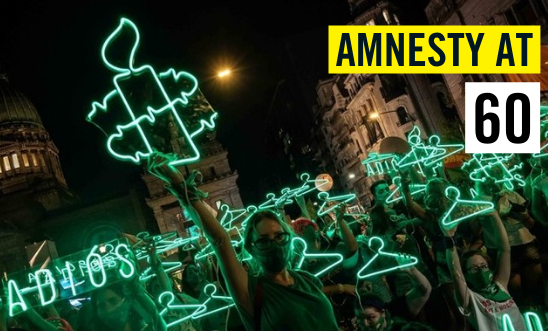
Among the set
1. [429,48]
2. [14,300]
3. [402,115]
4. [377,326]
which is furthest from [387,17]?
[14,300]

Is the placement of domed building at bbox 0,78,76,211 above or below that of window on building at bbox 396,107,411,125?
above

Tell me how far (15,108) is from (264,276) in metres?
85.8

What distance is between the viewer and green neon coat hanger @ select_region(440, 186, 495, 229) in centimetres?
503

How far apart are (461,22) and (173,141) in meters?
29.8

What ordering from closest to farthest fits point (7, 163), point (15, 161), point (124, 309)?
1. point (124, 309)
2. point (7, 163)
3. point (15, 161)

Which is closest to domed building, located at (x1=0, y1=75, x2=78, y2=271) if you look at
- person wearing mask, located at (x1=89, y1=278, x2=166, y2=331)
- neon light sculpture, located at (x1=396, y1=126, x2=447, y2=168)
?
neon light sculpture, located at (x1=396, y1=126, x2=447, y2=168)

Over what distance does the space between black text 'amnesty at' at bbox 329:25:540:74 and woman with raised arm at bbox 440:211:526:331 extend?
12.3ft

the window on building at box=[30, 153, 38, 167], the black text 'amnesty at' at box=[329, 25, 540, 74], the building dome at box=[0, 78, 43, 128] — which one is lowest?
the black text 'amnesty at' at box=[329, 25, 540, 74]

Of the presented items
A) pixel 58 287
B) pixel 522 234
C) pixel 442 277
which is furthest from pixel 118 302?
pixel 522 234

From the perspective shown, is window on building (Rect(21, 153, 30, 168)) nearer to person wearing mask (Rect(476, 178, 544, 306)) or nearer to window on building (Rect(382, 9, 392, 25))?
window on building (Rect(382, 9, 392, 25))

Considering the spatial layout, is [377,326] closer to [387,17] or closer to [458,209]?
[458,209]

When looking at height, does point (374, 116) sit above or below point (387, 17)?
below

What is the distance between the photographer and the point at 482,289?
4.72m

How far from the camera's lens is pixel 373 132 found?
50594mm
